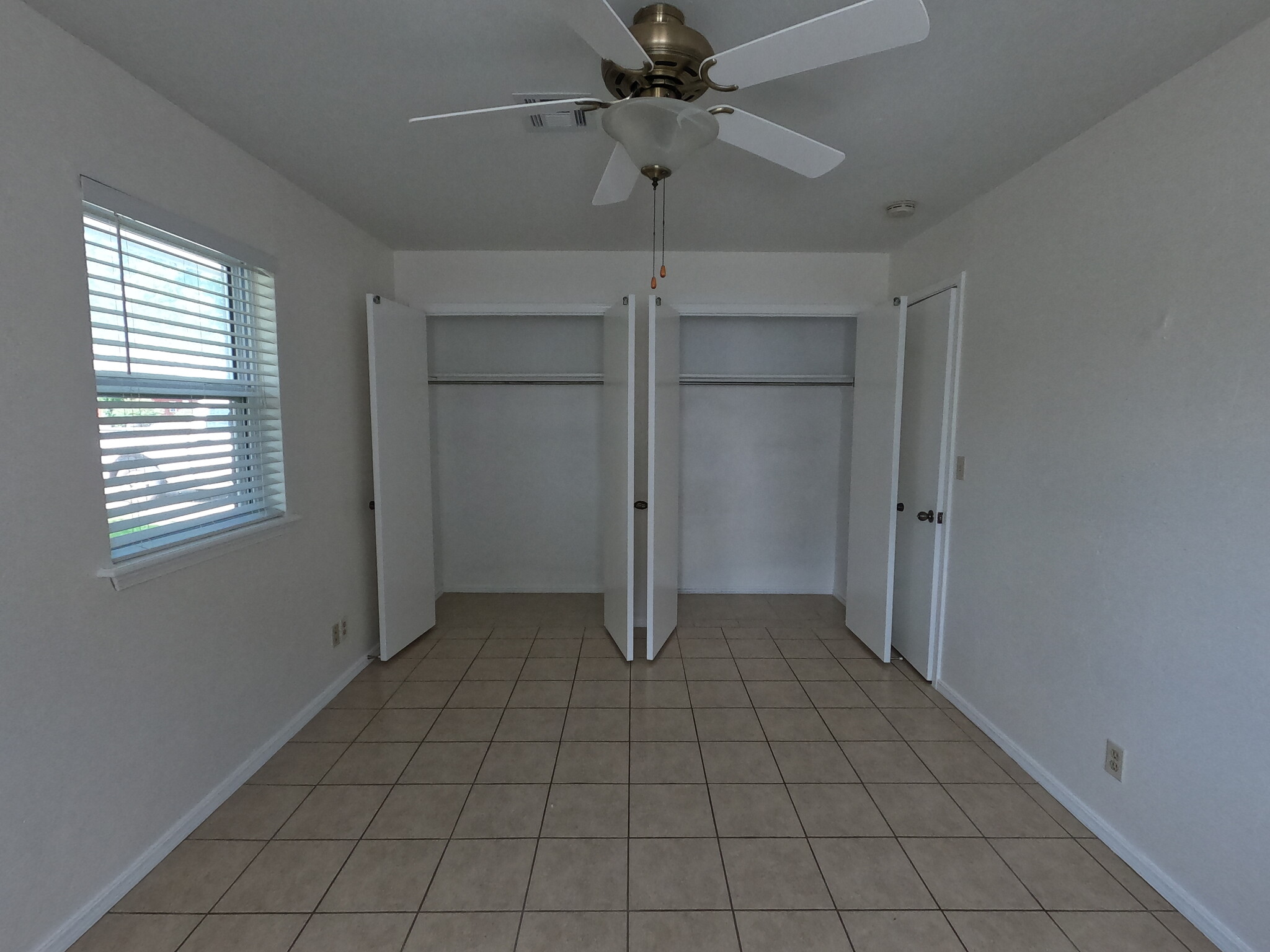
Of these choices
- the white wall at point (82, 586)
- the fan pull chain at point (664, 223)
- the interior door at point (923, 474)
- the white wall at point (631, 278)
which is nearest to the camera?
the white wall at point (82, 586)

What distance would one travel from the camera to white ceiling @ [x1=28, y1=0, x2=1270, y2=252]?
140 centimetres

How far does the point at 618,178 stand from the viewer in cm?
176

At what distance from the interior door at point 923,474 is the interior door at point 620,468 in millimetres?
1548

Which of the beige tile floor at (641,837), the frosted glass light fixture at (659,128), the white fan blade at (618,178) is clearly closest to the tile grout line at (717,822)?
the beige tile floor at (641,837)

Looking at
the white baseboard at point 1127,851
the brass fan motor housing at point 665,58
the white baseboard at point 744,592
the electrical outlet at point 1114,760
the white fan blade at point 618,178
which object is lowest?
the white baseboard at point 1127,851

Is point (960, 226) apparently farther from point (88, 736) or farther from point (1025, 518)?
point (88, 736)

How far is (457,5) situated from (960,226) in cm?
244

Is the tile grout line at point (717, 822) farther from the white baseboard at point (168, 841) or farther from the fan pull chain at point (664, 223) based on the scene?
the fan pull chain at point (664, 223)

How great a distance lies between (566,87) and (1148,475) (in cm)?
217

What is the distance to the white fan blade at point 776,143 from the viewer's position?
142 cm

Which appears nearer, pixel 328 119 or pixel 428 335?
pixel 328 119

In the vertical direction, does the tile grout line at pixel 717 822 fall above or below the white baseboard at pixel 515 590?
below

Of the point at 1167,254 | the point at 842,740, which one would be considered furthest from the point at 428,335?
the point at 1167,254

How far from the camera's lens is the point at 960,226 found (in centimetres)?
271
